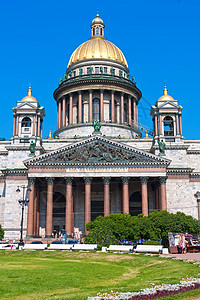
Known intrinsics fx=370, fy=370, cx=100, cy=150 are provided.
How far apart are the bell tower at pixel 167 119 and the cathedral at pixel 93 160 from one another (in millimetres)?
168

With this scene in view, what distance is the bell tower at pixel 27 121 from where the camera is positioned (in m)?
61.7

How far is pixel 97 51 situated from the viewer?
80000mm

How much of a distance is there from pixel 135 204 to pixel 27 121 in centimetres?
2314

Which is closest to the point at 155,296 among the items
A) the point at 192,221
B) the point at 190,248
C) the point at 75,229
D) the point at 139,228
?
the point at 190,248

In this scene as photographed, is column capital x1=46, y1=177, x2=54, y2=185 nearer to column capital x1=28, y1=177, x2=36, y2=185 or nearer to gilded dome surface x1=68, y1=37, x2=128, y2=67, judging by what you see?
column capital x1=28, y1=177, x2=36, y2=185

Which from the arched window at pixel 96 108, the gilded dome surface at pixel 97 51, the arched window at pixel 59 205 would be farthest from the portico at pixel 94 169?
the gilded dome surface at pixel 97 51

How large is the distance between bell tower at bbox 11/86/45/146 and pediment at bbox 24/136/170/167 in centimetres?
869

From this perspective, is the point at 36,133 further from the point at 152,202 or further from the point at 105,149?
the point at 152,202

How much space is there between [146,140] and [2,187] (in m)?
25.8

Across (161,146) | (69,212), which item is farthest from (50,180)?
(161,146)

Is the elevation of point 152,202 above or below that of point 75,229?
above

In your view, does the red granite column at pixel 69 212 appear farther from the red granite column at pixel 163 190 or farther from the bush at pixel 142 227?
the red granite column at pixel 163 190

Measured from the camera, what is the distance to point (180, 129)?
2466 inches

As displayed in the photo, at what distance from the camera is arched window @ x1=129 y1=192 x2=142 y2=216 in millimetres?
59250
